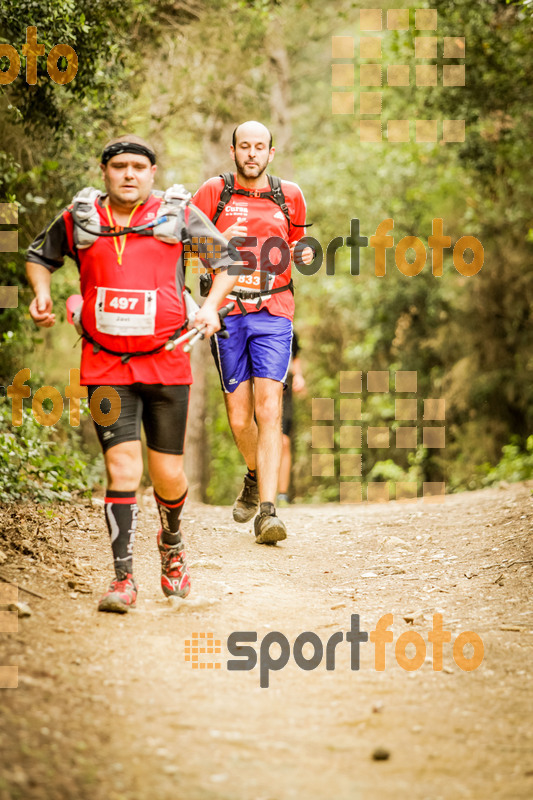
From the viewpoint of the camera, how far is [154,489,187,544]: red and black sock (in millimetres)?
4449

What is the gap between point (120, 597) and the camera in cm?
413

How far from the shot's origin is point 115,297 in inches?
161

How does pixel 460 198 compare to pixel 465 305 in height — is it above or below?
above

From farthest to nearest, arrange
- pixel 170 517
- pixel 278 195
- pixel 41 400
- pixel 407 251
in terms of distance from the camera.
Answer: pixel 407 251
pixel 41 400
pixel 278 195
pixel 170 517

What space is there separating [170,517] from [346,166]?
53.4 feet

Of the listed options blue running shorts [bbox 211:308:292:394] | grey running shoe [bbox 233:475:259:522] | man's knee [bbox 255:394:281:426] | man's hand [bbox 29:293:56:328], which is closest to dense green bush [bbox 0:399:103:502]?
grey running shoe [bbox 233:475:259:522]

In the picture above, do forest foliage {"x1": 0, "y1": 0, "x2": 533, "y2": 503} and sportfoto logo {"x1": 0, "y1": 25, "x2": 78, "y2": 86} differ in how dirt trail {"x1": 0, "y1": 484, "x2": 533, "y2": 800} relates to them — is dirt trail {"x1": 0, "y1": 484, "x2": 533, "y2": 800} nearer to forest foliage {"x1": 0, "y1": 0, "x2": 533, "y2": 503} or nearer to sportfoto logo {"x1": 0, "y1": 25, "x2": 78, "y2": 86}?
forest foliage {"x1": 0, "y1": 0, "x2": 533, "y2": 503}

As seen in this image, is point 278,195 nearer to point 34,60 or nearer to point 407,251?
point 34,60

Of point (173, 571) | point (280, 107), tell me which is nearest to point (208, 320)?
point (173, 571)

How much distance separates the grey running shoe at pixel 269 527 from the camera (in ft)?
19.1

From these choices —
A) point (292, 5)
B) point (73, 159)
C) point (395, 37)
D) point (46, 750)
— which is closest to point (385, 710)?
point (46, 750)

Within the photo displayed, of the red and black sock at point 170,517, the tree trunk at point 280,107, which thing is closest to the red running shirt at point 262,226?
the red and black sock at point 170,517

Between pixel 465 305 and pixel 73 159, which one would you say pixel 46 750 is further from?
pixel 465 305

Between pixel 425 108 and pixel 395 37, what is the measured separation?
1.93 m
